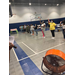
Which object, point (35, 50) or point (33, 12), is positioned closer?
point (35, 50)

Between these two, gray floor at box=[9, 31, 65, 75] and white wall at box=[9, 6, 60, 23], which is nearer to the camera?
gray floor at box=[9, 31, 65, 75]

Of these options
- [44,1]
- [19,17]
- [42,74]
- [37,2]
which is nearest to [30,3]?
[37,2]

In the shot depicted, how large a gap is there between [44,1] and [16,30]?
16.1ft

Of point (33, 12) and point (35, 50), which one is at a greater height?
point (33, 12)

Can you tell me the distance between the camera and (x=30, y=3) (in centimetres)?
566

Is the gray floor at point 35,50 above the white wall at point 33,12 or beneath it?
beneath

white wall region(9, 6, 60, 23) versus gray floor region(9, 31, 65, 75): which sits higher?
white wall region(9, 6, 60, 23)

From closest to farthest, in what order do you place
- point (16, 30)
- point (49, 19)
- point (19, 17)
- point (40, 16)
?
point (49, 19) → point (40, 16) → point (19, 17) → point (16, 30)

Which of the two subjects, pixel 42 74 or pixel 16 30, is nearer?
pixel 42 74

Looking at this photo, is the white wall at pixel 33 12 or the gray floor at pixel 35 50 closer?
the gray floor at pixel 35 50
